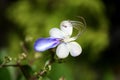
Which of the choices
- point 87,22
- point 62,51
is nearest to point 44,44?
point 62,51

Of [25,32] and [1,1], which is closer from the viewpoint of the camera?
[25,32]

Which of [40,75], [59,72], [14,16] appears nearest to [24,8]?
[14,16]

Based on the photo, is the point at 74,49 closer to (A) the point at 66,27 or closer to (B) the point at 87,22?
(A) the point at 66,27

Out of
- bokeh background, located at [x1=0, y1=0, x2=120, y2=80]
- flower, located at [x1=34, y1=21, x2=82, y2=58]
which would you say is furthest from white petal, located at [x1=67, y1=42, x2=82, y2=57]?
bokeh background, located at [x1=0, y1=0, x2=120, y2=80]

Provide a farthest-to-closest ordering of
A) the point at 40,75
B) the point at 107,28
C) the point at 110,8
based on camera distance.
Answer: the point at 110,8, the point at 107,28, the point at 40,75

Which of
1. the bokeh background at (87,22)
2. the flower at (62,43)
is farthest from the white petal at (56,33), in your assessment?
the bokeh background at (87,22)

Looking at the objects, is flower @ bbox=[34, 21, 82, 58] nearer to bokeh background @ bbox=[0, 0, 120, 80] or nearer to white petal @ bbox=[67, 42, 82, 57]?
white petal @ bbox=[67, 42, 82, 57]

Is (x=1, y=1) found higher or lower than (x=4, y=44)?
higher

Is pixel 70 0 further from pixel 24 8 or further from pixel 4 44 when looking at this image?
pixel 4 44
